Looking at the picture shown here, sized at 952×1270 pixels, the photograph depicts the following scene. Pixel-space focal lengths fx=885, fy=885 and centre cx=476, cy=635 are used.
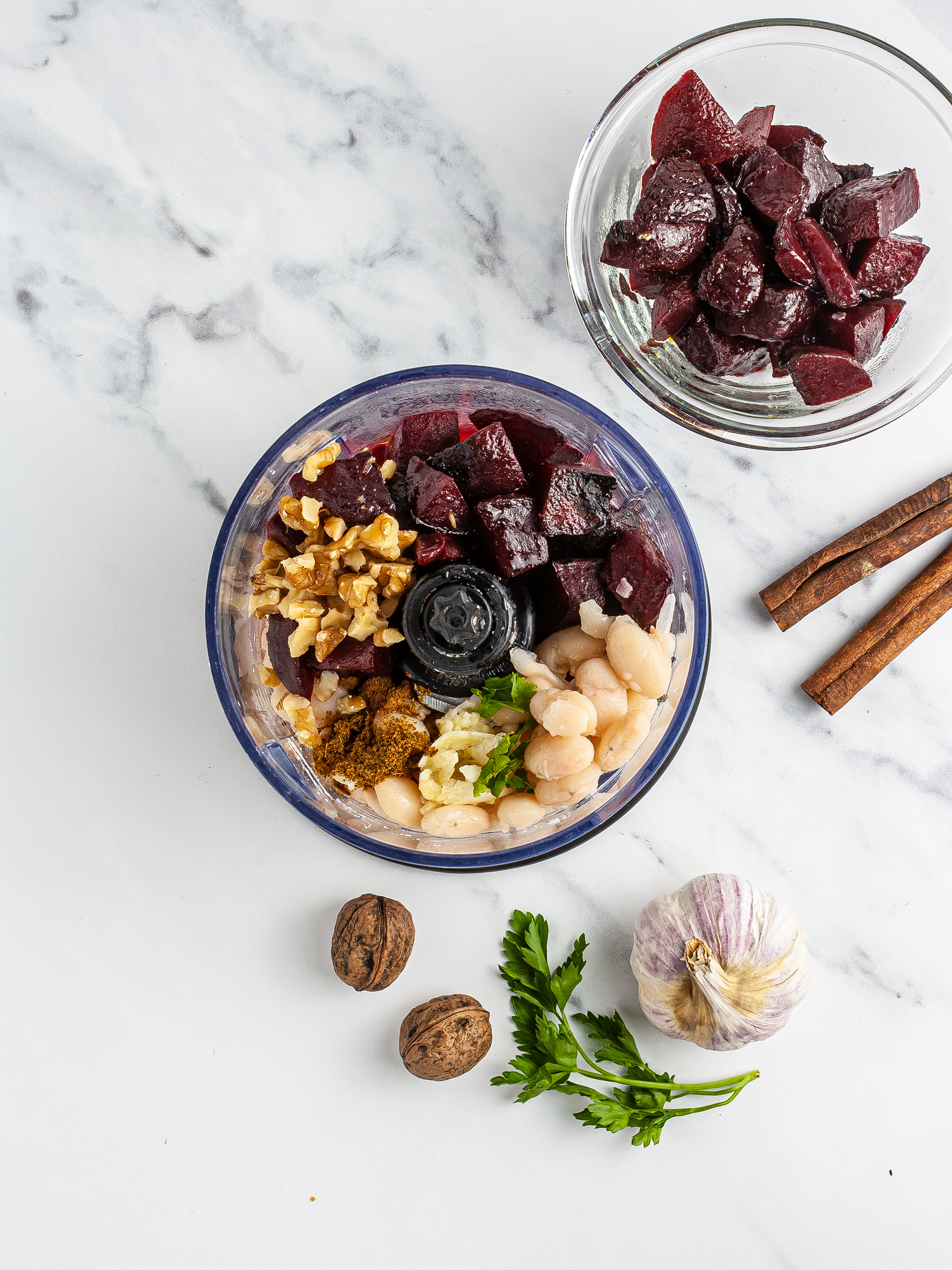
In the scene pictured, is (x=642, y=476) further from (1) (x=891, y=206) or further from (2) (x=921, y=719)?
(2) (x=921, y=719)

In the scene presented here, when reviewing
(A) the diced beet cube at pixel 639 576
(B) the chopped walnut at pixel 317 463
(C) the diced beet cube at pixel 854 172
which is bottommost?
(B) the chopped walnut at pixel 317 463

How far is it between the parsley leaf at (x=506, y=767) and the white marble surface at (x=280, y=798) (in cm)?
39

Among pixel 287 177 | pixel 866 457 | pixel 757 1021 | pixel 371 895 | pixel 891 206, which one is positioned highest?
pixel 891 206

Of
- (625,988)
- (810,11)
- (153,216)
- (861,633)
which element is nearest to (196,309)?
(153,216)

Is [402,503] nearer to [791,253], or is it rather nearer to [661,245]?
[661,245]

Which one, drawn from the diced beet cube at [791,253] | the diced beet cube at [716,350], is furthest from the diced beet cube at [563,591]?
the diced beet cube at [791,253]

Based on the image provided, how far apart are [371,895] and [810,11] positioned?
5.24 ft

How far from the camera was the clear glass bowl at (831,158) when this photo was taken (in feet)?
4.28

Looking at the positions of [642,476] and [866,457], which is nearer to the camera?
[642,476]

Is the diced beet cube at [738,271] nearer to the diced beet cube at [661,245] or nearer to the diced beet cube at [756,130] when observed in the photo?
the diced beet cube at [661,245]

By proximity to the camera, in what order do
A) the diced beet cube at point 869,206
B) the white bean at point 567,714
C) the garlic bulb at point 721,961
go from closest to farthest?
the white bean at point 567,714 < the diced beet cube at point 869,206 < the garlic bulb at point 721,961

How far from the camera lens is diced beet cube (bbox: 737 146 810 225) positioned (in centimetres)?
115

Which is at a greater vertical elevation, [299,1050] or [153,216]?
[153,216]

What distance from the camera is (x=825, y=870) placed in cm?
150
